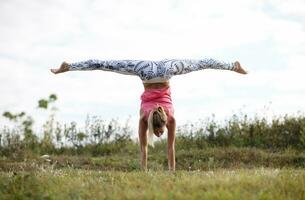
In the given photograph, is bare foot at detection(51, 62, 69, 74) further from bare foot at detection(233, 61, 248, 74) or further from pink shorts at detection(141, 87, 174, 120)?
bare foot at detection(233, 61, 248, 74)

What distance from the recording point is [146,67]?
10938 millimetres

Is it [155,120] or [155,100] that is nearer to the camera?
[155,120]

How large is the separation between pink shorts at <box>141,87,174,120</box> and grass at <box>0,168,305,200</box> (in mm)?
1920

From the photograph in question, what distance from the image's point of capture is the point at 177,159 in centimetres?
1614

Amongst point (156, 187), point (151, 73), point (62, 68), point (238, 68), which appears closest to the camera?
point (156, 187)

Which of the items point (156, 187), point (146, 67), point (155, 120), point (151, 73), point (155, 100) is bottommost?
point (156, 187)

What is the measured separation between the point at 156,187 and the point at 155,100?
3.43m

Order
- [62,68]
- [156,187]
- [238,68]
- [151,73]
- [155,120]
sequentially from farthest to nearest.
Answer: [238,68] → [62,68] → [151,73] → [155,120] → [156,187]

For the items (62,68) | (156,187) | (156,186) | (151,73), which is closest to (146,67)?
(151,73)

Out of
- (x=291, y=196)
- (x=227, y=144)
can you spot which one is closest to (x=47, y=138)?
(x=227, y=144)

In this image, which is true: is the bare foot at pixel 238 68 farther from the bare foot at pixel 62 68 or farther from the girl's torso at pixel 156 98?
the bare foot at pixel 62 68

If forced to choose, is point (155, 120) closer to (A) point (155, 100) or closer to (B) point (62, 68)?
(A) point (155, 100)

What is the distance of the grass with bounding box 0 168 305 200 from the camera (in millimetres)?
7238

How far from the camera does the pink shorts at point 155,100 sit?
10.9 metres
